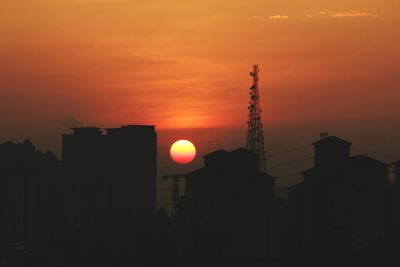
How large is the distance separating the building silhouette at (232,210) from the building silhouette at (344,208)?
276 centimetres

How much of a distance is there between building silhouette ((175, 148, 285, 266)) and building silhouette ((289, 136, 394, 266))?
9.05ft

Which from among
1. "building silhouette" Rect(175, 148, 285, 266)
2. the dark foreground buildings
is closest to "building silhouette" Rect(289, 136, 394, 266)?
the dark foreground buildings

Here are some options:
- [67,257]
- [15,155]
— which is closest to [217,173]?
[67,257]

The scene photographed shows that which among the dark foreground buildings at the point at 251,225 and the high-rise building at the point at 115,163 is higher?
the high-rise building at the point at 115,163

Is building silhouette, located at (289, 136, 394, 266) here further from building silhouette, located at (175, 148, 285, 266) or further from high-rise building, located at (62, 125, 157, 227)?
high-rise building, located at (62, 125, 157, 227)

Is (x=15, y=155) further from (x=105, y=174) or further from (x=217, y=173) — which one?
(x=217, y=173)

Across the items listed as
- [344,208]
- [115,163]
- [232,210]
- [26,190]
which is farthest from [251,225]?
[115,163]

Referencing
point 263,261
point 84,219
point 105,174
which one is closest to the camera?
point 263,261

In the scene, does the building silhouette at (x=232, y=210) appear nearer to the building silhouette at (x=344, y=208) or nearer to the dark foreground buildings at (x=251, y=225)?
the dark foreground buildings at (x=251, y=225)

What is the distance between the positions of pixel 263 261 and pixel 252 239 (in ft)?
37.5

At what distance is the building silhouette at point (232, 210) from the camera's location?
72062 mm

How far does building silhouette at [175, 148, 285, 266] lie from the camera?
72062 mm

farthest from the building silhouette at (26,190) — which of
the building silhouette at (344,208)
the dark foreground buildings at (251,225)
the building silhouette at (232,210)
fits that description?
the building silhouette at (344,208)

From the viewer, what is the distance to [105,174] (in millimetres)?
126125
